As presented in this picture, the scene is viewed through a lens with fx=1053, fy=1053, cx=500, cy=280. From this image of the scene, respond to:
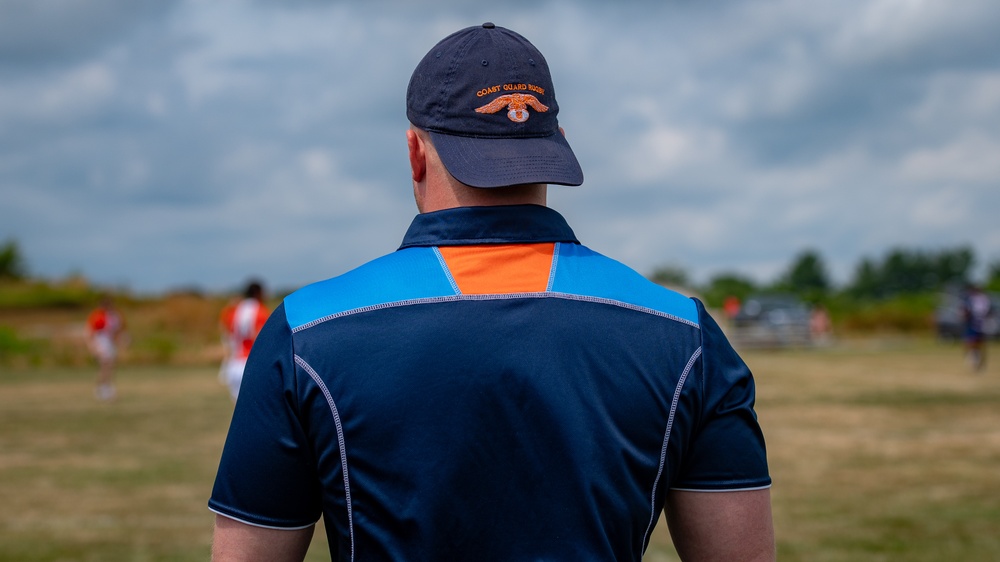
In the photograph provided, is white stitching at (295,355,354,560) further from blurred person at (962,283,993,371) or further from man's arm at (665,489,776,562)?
blurred person at (962,283,993,371)

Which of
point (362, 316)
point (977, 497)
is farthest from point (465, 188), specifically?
point (977, 497)

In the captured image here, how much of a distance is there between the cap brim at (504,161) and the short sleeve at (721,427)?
0.37 meters

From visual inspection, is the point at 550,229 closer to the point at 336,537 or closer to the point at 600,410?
the point at 600,410

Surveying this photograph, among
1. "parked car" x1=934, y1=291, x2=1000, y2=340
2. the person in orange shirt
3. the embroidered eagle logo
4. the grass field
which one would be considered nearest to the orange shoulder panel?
the embroidered eagle logo

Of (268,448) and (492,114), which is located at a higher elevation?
(492,114)

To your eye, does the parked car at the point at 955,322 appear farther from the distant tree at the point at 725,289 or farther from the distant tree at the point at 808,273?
the distant tree at the point at 808,273

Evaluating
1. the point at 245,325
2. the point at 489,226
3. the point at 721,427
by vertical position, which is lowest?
the point at 245,325

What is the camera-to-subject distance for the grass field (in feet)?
26.8

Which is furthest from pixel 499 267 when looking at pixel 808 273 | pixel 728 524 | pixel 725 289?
pixel 808 273

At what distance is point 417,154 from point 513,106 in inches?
8.0

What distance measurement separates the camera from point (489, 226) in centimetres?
188

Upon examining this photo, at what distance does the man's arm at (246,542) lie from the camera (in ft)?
6.05

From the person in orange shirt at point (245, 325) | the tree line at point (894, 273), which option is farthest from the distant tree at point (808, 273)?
the person in orange shirt at point (245, 325)

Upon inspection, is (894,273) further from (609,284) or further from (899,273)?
(609,284)
